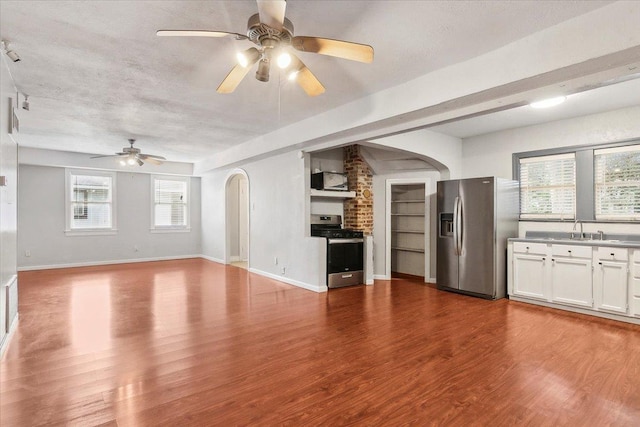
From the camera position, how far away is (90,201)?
816cm

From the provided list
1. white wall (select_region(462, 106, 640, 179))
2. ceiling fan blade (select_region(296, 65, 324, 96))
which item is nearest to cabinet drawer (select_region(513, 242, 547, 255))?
white wall (select_region(462, 106, 640, 179))

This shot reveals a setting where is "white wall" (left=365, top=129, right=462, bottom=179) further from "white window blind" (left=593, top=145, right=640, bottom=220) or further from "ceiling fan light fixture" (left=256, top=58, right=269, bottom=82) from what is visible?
"ceiling fan light fixture" (left=256, top=58, right=269, bottom=82)

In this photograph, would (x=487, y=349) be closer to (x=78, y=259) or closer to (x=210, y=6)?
(x=210, y=6)

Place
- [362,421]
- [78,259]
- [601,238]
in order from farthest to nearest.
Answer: [78,259] < [601,238] < [362,421]

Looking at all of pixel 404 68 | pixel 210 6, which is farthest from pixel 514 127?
pixel 210 6

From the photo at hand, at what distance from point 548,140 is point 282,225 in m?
4.67

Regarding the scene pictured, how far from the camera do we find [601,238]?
455 cm

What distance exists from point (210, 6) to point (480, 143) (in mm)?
5308

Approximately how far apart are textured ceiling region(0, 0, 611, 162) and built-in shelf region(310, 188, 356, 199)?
1.47 metres

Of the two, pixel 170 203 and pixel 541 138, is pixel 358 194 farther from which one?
pixel 170 203

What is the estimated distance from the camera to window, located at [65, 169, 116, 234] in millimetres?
7875

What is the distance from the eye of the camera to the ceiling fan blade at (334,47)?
2.08m

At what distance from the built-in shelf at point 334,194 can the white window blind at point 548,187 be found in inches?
115

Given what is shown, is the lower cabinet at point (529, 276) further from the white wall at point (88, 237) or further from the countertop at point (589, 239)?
the white wall at point (88, 237)
